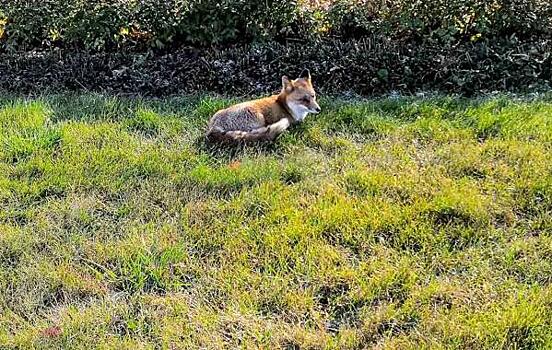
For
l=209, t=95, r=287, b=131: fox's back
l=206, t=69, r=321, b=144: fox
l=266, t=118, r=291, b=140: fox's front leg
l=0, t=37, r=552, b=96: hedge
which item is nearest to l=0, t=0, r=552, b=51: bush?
l=0, t=37, r=552, b=96: hedge

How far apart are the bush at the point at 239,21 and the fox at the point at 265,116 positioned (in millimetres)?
1475

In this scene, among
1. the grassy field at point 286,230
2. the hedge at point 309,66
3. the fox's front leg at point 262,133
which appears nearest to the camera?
the grassy field at point 286,230

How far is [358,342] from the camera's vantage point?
3080 mm

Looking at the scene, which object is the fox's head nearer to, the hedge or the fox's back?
the fox's back

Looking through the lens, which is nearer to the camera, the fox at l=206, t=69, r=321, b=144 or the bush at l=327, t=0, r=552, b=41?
the fox at l=206, t=69, r=321, b=144

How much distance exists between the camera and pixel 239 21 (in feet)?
21.6

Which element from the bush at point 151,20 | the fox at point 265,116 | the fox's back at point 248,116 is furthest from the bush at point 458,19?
the fox's back at point 248,116

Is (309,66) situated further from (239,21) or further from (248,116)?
(248,116)

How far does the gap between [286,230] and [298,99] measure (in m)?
1.61

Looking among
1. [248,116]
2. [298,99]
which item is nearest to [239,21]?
[298,99]

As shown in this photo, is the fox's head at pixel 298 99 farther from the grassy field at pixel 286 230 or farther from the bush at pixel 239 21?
the bush at pixel 239 21

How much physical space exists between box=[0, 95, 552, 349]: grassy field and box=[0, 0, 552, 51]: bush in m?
1.27

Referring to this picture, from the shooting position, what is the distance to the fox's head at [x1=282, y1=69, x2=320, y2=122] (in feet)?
17.0

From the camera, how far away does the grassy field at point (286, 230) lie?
10.5 ft
